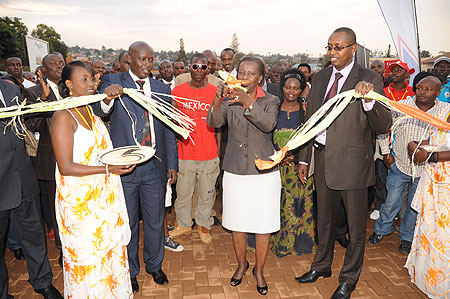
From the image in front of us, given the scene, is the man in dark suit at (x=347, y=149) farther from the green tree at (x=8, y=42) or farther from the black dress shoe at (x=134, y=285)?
the green tree at (x=8, y=42)

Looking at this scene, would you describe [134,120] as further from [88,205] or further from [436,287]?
[436,287]

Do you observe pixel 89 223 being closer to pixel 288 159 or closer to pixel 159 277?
pixel 159 277

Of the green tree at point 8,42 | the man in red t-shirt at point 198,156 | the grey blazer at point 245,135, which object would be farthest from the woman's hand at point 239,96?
the green tree at point 8,42

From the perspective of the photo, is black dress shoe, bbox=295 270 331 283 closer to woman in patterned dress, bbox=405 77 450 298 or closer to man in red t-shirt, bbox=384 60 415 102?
woman in patterned dress, bbox=405 77 450 298

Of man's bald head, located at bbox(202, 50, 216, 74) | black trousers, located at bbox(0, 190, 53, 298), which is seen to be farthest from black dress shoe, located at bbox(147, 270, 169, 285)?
man's bald head, located at bbox(202, 50, 216, 74)

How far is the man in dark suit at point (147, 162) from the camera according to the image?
3234 mm

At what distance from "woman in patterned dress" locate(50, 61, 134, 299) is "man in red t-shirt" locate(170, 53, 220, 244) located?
5.66 feet

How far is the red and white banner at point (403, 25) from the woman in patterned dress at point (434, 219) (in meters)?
5.10

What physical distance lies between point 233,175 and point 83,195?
1508 millimetres

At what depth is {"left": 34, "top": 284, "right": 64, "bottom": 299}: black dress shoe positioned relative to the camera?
3.33 meters

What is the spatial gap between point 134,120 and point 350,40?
2.40 metres

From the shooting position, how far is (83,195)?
261 cm

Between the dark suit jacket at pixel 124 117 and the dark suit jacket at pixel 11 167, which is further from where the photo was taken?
the dark suit jacket at pixel 124 117

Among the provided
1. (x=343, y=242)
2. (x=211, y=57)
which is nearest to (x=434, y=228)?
(x=343, y=242)
